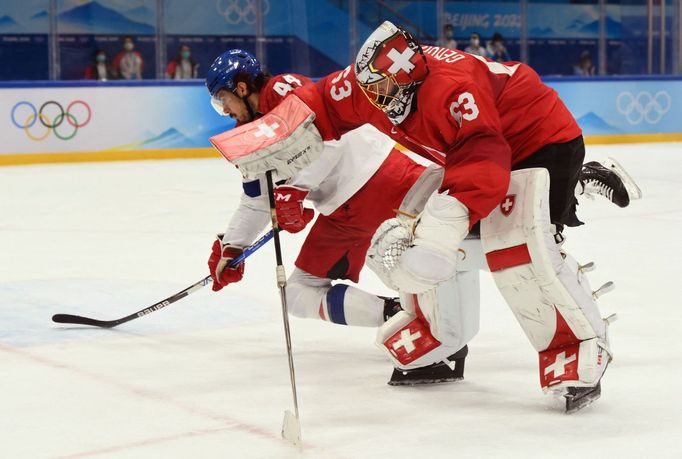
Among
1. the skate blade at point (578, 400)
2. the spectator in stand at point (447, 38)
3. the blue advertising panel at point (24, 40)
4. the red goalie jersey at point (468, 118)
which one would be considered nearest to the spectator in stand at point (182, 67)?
the blue advertising panel at point (24, 40)

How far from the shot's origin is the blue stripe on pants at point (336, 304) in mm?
3322

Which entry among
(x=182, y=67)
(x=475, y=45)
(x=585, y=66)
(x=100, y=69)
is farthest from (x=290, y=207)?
(x=585, y=66)

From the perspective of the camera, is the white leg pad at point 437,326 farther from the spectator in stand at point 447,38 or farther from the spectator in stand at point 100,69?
the spectator in stand at point 447,38

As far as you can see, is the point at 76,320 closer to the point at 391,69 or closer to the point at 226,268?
the point at 226,268

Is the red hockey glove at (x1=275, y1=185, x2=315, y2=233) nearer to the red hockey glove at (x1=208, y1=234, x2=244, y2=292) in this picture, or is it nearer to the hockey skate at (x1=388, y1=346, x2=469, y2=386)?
the red hockey glove at (x1=208, y1=234, x2=244, y2=292)

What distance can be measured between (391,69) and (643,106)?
10498 mm

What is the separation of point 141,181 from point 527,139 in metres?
6.25

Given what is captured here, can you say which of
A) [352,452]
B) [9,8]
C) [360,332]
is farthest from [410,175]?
[9,8]

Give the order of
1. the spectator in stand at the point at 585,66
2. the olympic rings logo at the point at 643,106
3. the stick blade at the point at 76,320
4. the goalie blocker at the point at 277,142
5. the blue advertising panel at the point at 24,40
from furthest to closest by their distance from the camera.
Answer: the spectator in stand at the point at 585,66 < the olympic rings logo at the point at 643,106 < the blue advertising panel at the point at 24,40 < the stick blade at the point at 76,320 < the goalie blocker at the point at 277,142

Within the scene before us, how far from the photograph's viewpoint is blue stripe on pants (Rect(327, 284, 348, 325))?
3.32 m

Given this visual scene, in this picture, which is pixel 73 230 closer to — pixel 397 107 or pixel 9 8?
pixel 397 107

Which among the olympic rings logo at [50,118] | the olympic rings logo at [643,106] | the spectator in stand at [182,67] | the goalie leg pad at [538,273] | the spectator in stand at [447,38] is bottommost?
the olympic rings logo at [643,106]

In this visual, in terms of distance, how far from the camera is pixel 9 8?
12008 mm

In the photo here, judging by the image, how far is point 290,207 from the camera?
3.19 metres
